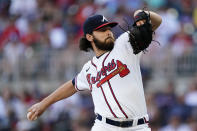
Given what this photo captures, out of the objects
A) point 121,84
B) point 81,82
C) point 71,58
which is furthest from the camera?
point 71,58

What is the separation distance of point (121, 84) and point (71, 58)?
20.3ft

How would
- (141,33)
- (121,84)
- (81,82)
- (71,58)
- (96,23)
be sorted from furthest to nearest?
(71,58)
(81,82)
(96,23)
(121,84)
(141,33)

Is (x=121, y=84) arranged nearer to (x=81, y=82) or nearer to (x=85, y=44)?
(x=81, y=82)

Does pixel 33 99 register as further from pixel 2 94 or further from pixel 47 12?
pixel 47 12

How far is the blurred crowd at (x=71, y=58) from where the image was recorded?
11.2m

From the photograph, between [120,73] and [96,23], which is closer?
[120,73]

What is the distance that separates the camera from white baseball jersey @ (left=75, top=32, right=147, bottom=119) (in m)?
6.00

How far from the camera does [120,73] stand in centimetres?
603

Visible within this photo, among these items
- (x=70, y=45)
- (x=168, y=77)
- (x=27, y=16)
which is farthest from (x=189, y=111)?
(x=27, y=16)

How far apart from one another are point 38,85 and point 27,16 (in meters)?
2.22

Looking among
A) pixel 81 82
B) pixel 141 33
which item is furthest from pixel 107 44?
pixel 81 82

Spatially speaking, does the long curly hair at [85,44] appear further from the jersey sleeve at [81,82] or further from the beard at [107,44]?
the beard at [107,44]

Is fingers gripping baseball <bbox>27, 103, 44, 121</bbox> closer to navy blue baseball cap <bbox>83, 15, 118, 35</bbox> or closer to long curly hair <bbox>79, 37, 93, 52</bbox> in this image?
long curly hair <bbox>79, 37, 93, 52</bbox>

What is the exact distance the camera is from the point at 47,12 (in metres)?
13.7
